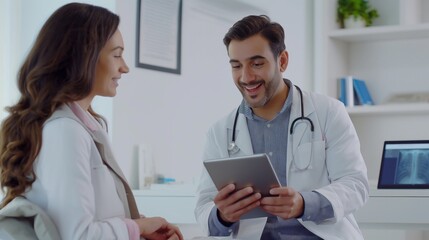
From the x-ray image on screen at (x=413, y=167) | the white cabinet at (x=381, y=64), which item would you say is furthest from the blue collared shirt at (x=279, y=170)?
the white cabinet at (x=381, y=64)

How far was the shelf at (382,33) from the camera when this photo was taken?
4.61 m

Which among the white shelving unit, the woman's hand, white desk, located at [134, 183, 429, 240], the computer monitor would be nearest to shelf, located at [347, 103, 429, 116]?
the white shelving unit

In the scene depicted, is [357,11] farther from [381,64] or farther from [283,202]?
[283,202]

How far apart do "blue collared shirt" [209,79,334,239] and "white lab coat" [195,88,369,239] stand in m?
0.03

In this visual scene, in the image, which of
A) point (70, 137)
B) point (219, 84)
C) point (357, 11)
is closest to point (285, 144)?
point (70, 137)

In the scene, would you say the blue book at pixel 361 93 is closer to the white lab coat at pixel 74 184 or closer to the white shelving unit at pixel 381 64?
the white shelving unit at pixel 381 64

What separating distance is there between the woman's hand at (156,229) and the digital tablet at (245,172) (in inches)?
8.2

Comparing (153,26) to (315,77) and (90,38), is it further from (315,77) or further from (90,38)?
(90,38)

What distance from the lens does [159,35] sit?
12.7 ft

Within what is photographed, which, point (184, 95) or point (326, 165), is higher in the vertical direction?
point (184, 95)

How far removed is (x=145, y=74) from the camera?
150 inches

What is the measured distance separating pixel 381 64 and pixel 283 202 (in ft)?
9.94

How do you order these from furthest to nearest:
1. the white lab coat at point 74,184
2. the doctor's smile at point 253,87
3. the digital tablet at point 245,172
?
the doctor's smile at point 253,87 → the digital tablet at point 245,172 → the white lab coat at point 74,184

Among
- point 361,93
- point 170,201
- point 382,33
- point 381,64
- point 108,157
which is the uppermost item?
point 382,33
